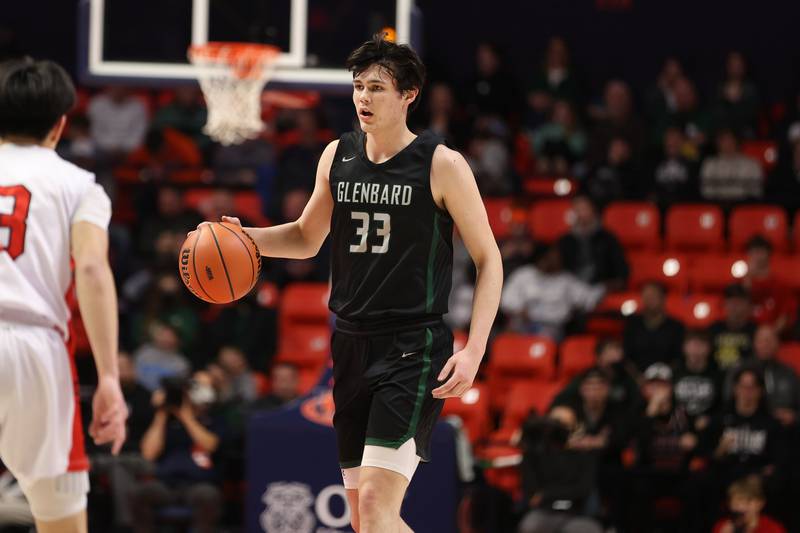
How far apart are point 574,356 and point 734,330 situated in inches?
53.4

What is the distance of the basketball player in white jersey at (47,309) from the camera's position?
4.67 m

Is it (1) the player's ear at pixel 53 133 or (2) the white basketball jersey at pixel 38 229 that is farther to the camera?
(1) the player's ear at pixel 53 133

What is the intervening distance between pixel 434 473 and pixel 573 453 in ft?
4.13

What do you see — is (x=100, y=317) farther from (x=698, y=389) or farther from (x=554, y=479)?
(x=698, y=389)

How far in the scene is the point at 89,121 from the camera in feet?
49.1

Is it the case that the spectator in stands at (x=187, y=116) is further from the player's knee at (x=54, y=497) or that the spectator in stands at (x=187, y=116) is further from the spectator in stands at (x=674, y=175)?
the player's knee at (x=54, y=497)

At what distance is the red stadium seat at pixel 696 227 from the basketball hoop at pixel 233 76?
185 inches

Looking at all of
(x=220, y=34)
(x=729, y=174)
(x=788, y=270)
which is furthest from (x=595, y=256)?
(x=220, y=34)

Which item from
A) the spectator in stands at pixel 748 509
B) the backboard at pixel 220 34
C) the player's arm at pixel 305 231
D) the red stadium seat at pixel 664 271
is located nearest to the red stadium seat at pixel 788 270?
the red stadium seat at pixel 664 271

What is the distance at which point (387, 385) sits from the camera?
4914mm

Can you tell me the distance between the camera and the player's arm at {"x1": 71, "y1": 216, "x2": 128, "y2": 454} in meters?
4.70

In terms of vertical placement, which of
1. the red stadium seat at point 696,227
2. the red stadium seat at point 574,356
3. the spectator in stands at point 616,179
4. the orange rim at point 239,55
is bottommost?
the red stadium seat at point 574,356

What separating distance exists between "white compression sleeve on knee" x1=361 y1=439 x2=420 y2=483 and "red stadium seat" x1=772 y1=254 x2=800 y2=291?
8547 mm

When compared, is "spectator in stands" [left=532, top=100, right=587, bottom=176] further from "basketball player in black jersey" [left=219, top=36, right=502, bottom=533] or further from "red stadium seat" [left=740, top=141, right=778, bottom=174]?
"basketball player in black jersey" [left=219, top=36, right=502, bottom=533]
